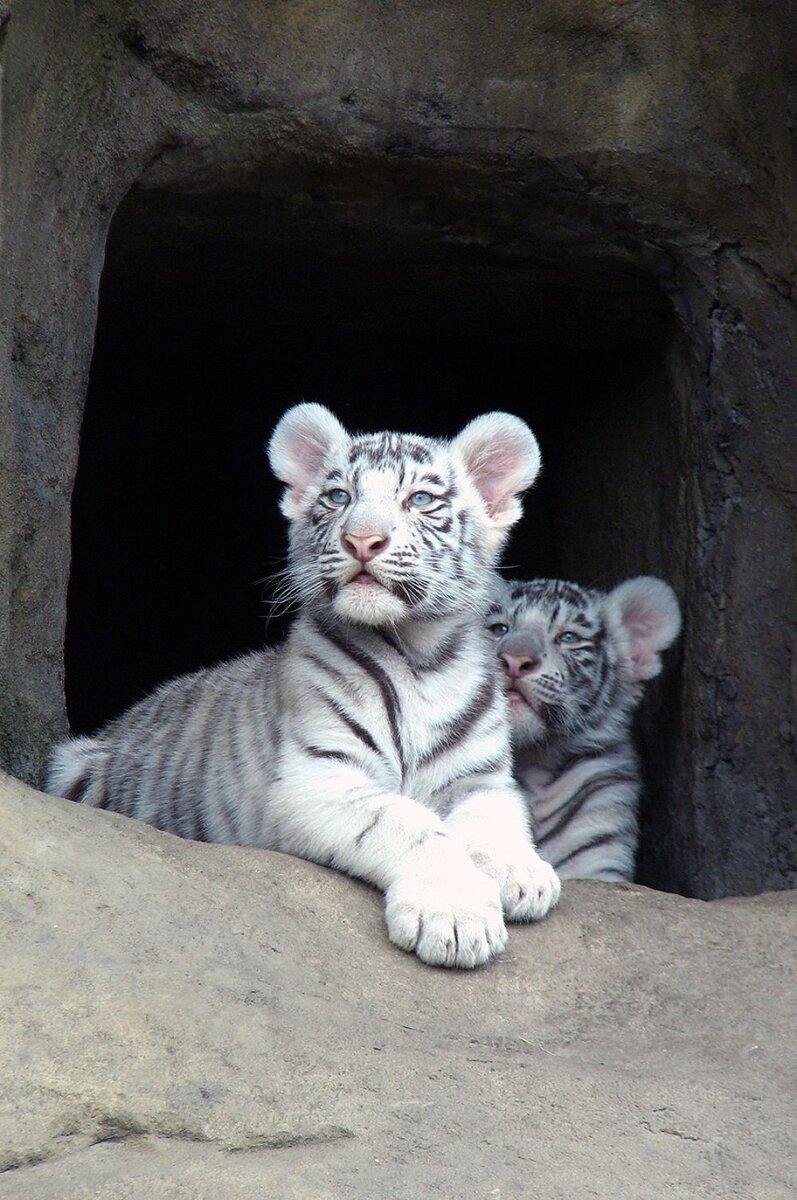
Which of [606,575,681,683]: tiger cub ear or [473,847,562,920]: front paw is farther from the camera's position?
[606,575,681,683]: tiger cub ear

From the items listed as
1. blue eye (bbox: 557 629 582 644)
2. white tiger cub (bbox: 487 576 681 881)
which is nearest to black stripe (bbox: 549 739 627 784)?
white tiger cub (bbox: 487 576 681 881)

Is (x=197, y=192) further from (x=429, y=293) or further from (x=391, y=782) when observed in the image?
(x=391, y=782)

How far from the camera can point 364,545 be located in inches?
131

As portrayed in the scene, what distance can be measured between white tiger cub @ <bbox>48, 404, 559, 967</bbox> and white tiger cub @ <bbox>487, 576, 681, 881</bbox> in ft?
1.96

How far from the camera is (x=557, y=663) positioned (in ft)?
14.8

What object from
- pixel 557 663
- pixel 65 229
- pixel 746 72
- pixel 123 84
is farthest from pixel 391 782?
pixel 746 72

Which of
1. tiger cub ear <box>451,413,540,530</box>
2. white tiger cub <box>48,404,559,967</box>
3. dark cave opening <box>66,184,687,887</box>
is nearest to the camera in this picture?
white tiger cub <box>48,404,559,967</box>

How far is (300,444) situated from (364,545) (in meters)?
0.72

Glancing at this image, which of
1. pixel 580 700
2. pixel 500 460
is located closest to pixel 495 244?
pixel 500 460

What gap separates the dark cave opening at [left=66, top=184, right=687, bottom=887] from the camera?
4.71 meters

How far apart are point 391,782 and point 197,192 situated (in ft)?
6.19

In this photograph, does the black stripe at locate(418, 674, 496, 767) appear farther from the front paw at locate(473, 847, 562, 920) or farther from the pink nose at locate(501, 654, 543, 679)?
the pink nose at locate(501, 654, 543, 679)

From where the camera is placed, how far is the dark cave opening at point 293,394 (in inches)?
185

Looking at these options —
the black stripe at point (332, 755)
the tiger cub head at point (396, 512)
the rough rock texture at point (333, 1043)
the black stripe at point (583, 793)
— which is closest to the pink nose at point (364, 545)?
the tiger cub head at point (396, 512)
